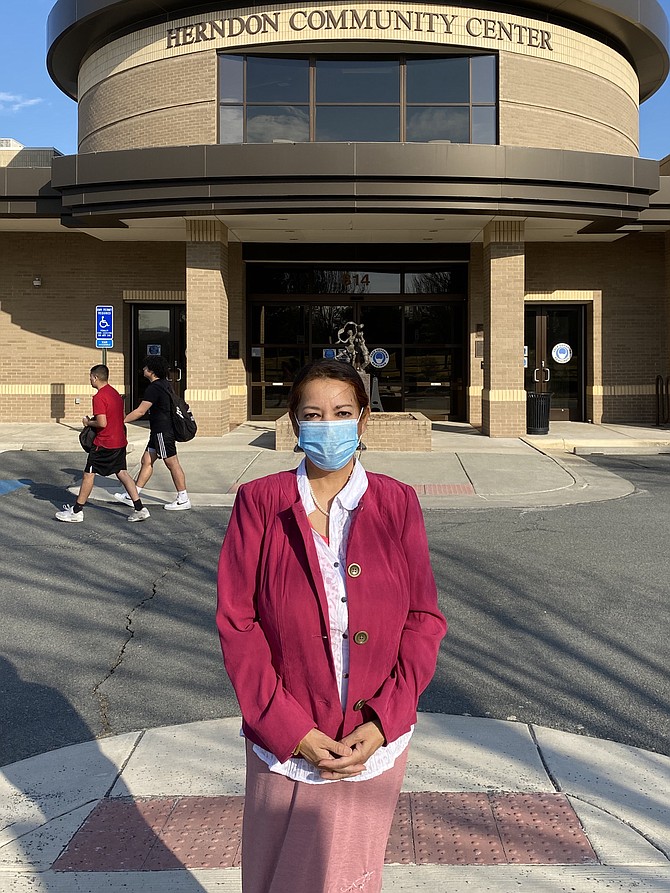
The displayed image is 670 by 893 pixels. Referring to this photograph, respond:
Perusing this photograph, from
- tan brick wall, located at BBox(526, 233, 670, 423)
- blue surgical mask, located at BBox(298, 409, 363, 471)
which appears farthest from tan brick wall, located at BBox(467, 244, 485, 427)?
blue surgical mask, located at BBox(298, 409, 363, 471)

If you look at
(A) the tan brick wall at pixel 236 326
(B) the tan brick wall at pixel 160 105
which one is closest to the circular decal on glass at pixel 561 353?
(A) the tan brick wall at pixel 236 326

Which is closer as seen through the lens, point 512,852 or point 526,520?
point 512,852

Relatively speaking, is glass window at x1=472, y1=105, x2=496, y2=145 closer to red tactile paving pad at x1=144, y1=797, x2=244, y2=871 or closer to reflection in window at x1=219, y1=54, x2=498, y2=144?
reflection in window at x1=219, y1=54, x2=498, y2=144

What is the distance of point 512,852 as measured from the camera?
347cm

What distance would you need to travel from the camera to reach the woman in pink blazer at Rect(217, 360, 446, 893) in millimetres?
2301

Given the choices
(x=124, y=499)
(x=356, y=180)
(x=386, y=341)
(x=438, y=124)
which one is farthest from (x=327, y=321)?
(x=124, y=499)

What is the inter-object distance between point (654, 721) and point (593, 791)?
105cm

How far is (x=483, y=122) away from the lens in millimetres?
19672

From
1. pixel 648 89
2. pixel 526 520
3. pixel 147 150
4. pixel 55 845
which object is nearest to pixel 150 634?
pixel 55 845

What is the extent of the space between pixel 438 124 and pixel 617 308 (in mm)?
7007

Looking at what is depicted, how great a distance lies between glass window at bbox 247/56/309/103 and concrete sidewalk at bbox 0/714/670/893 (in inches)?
691

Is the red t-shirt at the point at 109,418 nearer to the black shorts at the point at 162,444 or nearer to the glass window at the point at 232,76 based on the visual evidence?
the black shorts at the point at 162,444

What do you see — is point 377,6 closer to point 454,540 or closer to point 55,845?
point 454,540

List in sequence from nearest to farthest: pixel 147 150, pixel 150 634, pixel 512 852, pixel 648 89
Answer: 1. pixel 512 852
2. pixel 150 634
3. pixel 147 150
4. pixel 648 89
